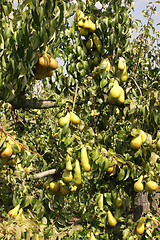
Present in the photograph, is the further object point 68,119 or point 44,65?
point 68,119

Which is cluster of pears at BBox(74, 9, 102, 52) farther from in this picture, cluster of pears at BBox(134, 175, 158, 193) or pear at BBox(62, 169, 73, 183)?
cluster of pears at BBox(134, 175, 158, 193)

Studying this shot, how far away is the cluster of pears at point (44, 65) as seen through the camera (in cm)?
132

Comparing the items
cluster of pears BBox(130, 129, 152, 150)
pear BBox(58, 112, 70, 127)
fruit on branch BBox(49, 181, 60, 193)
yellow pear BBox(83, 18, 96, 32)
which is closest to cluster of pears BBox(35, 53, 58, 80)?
pear BBox(58, 112, 70, 127)

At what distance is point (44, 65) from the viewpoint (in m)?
1.33

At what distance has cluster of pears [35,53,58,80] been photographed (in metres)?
1.32

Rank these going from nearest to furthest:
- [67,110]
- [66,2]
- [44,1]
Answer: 1. [44,1]
2. [66,2]
3. [67,110]

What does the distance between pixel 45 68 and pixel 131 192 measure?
1352 millimetres

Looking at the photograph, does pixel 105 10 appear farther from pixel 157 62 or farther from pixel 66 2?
pixel 157 62

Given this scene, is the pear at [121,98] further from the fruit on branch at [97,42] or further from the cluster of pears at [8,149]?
the cluster of pears at [8,149]

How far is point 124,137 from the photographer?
1951 millimetres

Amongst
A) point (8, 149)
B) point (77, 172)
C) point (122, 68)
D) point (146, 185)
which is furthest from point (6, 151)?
point (146, 185)

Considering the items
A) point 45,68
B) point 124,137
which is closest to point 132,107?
point 124,137

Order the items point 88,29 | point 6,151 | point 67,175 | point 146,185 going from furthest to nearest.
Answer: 1. point 146,185
2. point 88,29
3. point 67,175
4. point 6,151

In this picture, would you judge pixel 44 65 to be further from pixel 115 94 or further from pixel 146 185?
pixel 146 185
